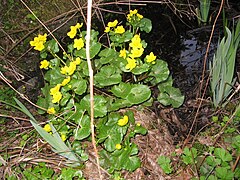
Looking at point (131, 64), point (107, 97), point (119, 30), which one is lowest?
point (107, 97)

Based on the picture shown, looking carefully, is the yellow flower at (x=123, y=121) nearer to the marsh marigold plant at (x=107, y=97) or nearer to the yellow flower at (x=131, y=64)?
the marsh marigold plant at (x=107, y=97)

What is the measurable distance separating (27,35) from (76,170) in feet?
5.72

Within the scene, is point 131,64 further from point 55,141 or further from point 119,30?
point 55,141

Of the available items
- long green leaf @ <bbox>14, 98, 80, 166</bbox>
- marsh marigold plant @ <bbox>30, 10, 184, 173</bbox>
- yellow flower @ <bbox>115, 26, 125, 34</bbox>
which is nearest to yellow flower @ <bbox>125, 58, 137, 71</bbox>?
marsh marigold plant @ <bbox>30, 10, 184, 173</bbox>

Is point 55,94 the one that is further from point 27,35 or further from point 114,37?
point 27,35

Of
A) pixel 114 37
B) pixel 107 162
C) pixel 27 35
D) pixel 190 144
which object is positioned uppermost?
pixel 114 37

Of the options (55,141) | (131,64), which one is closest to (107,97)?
(131,64)

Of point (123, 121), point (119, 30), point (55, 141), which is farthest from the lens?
point (119, 30)

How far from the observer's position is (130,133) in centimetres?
197

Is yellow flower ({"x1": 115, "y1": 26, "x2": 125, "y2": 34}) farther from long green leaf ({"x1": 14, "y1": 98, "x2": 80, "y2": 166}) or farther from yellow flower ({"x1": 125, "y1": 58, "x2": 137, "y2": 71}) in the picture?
long green leaf ({"x1": 14, "y1": 98, "x2": 80, "y2": 166})

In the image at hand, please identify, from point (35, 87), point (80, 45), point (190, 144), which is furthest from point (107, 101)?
point (35, 87)

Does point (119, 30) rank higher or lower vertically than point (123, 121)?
higher

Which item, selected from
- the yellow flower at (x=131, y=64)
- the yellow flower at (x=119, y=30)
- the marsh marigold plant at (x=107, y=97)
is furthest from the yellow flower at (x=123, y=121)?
the yellow flower at (x=119, y=30)

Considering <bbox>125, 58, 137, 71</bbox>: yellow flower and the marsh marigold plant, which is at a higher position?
<bbox>125, 58, 137, 71</bbox>: yellow flower
